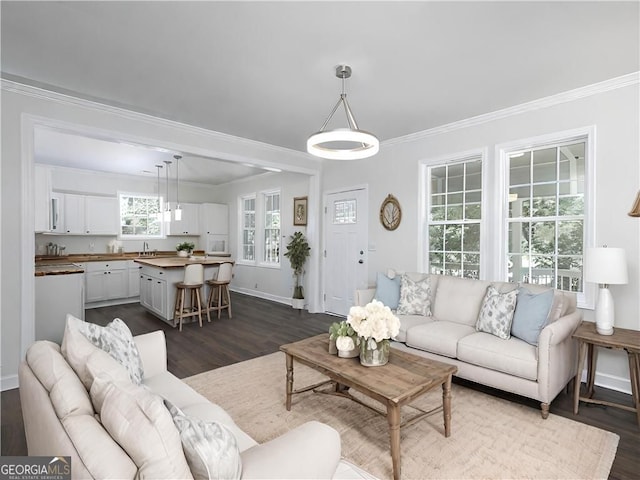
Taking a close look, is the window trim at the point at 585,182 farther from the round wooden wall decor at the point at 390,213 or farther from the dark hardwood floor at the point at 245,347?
the round wooden wall decor at the point at 390,213

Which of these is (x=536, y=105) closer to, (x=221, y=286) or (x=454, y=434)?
(x=454, y=434)

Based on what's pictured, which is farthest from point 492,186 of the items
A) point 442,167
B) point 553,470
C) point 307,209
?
point 307,209

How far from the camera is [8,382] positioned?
3.17 m

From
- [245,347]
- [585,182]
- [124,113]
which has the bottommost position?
[245,347]

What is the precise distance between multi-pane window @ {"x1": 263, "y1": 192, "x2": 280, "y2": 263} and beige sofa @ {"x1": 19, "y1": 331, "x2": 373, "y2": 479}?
5786 millimetres

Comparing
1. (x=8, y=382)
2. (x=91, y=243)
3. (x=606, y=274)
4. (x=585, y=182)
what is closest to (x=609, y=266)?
(x=606, y=274)

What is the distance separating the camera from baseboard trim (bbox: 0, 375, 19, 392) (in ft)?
10.3

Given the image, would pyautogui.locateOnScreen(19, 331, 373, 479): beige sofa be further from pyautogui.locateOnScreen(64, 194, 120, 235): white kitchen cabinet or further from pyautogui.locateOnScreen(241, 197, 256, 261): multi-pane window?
pyautogui.locateOnScreen(241, 197, 256, 261): multi-pane window

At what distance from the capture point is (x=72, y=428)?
Answer: 1066mm

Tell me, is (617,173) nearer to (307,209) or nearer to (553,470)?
(553,470)

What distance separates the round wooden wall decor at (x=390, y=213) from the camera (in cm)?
493

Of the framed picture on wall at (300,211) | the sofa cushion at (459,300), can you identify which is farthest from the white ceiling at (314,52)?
the framed picture on wall at (300,211)

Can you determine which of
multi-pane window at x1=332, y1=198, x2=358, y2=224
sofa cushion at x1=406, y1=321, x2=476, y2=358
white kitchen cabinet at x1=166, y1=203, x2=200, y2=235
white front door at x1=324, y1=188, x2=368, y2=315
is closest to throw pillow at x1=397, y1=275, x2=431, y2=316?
sofa cushion at x1=406, y1=321, x2=476, y2=358

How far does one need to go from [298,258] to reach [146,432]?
5.28 metres
